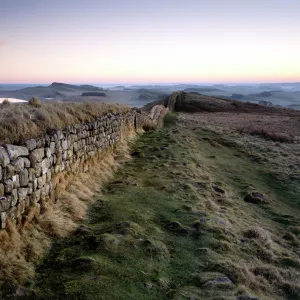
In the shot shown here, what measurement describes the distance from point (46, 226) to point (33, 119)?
3060 mm

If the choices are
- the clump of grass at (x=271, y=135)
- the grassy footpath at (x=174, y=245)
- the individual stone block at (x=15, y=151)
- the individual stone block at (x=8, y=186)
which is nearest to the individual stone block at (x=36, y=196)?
the individual stone block at (x=15, y=151)

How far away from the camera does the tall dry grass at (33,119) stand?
8016 mm

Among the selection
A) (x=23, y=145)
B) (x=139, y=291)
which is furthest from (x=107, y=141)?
(x=139, y=291)

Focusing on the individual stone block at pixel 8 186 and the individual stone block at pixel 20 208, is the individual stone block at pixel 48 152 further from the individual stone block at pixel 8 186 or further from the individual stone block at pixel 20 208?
the individual stone block at pixel 8 186

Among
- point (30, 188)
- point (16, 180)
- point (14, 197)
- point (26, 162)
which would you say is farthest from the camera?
point (30, 188)

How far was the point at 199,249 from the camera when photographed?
7.94 meters

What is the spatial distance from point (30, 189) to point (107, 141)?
24.0ft

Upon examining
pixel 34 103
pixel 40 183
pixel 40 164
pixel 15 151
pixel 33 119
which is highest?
pixel 34 103

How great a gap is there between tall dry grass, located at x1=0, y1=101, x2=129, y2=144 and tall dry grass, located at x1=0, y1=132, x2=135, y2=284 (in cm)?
155

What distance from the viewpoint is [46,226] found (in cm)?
772

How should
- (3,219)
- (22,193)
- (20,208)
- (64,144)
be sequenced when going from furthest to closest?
(64,144), (22,193), (20,208), (3,219)

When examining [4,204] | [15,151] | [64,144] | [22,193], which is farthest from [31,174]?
[64,144]

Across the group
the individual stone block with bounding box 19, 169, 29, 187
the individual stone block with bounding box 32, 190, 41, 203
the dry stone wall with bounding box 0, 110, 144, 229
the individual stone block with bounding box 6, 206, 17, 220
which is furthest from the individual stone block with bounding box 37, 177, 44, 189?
the individual stone block with bounding box 6, 206, 17, 220

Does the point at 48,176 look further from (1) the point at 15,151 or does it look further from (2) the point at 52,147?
(1) the point at 15,151
